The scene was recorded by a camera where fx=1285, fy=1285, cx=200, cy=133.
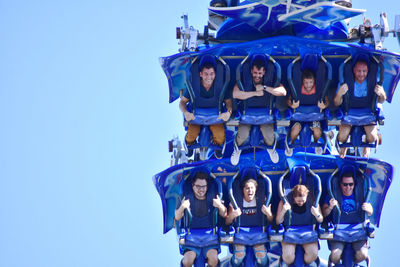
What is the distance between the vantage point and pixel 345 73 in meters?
28.7

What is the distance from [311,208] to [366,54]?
3.73 meters

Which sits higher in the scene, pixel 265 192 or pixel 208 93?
pixel 208 93

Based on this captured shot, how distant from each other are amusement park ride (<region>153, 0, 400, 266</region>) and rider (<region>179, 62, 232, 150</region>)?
0.09 m

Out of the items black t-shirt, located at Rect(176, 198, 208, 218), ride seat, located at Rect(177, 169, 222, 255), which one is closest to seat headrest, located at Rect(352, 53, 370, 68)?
ride seat, located at Rect(177, 169, 222, 255)

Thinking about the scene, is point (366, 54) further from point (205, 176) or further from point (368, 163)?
point (205, 176)

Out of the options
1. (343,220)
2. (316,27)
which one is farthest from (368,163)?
(316,27)

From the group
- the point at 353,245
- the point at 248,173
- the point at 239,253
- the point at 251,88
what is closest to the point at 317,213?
the point at 353,245

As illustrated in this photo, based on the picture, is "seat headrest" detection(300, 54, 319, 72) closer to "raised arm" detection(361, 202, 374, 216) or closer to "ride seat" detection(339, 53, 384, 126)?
"ride seat" detection(339, 53, 384, 126)

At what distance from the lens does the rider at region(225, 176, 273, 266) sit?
95.9 ft

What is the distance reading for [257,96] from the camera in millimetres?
28703

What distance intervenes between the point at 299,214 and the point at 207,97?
3539 mm

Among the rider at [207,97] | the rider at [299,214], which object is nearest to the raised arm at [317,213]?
the rider at [299,214]

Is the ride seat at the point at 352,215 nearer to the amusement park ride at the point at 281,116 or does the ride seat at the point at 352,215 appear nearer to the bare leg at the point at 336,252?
the amusement park ride at the point at 281,116

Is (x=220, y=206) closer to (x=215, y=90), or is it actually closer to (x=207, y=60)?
(x=215, y=90)
